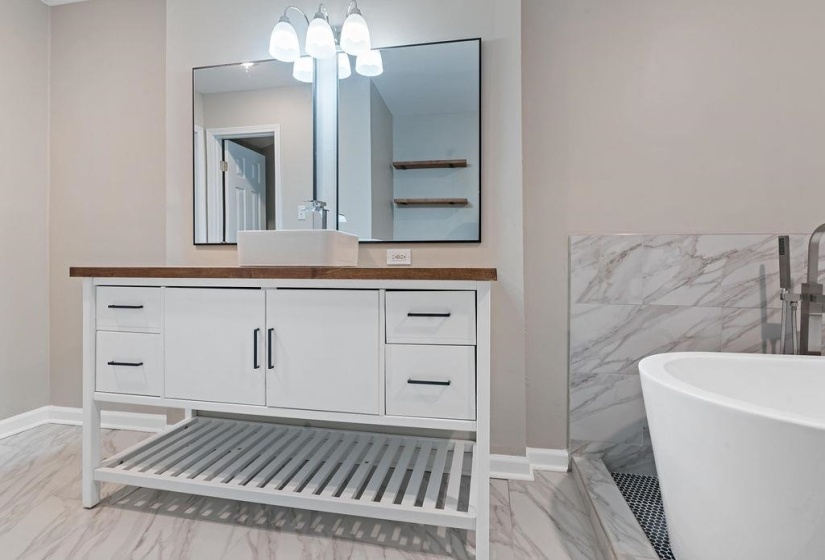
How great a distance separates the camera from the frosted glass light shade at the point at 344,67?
6.33ft

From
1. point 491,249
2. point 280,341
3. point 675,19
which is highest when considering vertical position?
point 675,19

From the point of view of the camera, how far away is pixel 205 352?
1414mm

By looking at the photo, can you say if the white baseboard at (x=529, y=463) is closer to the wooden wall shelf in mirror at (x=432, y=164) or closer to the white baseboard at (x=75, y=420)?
the wooden wall shelf in mirror at (x=432, y=164)

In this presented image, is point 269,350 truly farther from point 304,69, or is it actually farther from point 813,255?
point 813,255

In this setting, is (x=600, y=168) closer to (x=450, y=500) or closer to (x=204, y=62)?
(x=450, y=500)

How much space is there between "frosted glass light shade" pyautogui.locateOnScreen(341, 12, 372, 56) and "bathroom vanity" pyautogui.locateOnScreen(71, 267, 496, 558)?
46.6 inches

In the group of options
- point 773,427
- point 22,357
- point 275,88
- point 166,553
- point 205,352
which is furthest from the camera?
point 22,357

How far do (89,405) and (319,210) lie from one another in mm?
1220

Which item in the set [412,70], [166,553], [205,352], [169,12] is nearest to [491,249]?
[412,70]

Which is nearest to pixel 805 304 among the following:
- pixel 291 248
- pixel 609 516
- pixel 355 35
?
pixel 609 516

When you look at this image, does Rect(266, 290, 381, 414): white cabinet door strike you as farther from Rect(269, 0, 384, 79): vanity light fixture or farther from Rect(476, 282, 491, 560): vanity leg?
Rect(269, 0, 384, 79): vanity light fixture

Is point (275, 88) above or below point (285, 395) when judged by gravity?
above

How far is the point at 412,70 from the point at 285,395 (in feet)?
5.06

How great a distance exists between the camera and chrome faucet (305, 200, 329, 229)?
195cm
